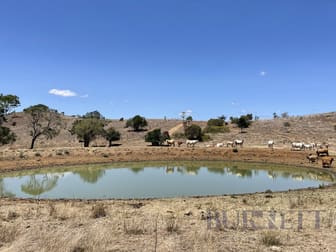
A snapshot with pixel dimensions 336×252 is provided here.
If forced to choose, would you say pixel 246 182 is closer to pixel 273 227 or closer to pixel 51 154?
pixel 273 227

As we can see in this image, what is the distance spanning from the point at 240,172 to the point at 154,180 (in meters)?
7.79

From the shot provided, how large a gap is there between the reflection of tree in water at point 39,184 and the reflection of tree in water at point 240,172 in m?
13.3

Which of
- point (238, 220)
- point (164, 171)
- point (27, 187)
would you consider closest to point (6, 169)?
point (27, 187)

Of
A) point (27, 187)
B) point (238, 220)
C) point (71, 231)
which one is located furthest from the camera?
point (27, 187)

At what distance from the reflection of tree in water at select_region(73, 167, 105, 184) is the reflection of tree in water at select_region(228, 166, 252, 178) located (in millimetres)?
10321

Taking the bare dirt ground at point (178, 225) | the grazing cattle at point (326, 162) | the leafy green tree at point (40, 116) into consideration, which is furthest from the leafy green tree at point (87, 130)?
the bare dirt ground at point (178, 225)

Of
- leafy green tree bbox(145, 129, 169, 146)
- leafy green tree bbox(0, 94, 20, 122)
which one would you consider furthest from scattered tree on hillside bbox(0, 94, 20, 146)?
leafy green tree bbox(145, 129, 169, 146)

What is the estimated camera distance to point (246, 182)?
65.6 ft

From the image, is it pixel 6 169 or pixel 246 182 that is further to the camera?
pixel 6 169

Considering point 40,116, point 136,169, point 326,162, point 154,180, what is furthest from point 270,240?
point 40,116

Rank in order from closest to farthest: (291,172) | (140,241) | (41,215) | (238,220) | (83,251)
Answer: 1. (83,251)
2. (140,241)
3. (238,220)
4. (41,215)
5. (291,172)

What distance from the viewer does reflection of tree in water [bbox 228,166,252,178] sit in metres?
23.5

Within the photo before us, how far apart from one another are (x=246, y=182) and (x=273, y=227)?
12.3m

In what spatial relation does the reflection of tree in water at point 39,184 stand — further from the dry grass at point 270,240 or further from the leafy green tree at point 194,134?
the leafy green tree at point 194,134
